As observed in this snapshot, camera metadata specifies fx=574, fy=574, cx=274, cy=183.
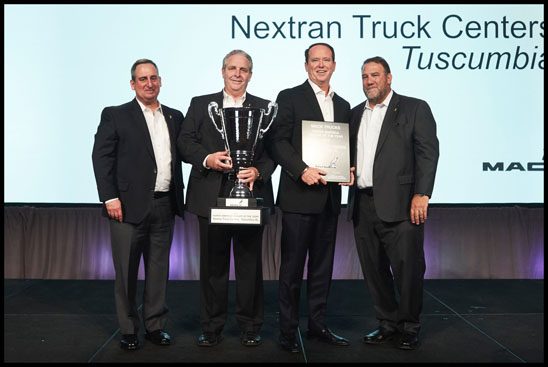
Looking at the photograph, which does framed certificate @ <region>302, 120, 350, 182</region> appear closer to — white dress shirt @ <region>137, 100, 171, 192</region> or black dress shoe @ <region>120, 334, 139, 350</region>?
white dress shirt @ <region>137, 100, 171, 192</region>

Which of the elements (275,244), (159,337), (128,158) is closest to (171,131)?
(128,158)

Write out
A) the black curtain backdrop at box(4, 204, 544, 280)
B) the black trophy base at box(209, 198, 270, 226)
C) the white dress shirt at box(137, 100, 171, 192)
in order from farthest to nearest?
the black curtain backdrop at box(4, 204, 544, 280) → the white dress shirt at box(137, 100, 171, 192) → the black trophy base at box(209, 198, 270, 226)

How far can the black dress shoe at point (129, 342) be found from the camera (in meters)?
3.07

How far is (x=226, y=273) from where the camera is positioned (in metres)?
3.14

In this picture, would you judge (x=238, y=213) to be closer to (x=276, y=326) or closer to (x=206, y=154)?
(x=206, y=154)

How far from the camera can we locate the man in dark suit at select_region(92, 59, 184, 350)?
306cm

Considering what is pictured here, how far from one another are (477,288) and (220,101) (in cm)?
313

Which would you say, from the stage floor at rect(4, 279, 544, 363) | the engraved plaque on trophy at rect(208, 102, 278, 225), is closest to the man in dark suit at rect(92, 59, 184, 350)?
the stage floor at rect(4, 279, 544, 363)

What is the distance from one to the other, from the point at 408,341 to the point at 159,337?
4.46ft

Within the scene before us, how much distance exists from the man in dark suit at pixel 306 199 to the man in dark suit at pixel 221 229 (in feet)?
0.39

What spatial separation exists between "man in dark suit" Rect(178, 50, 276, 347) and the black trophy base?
0.22 metres

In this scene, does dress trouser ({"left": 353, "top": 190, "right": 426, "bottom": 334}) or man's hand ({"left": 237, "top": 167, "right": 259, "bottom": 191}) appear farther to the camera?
dress trouser ({"left": 353, "top": 190, "right": 426, "bottom": 334})

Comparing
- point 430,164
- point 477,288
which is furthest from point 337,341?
point 477,288

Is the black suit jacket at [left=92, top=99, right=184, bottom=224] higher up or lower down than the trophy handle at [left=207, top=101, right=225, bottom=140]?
lower down
